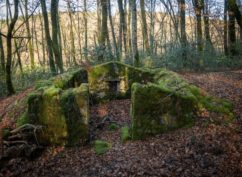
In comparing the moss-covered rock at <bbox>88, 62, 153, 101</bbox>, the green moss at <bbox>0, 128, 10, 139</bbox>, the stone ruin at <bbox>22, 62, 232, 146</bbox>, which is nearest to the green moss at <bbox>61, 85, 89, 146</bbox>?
the stone ruin at <bbox>22, 62, 232, 146</bbox>

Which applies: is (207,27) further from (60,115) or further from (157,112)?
(60,115)

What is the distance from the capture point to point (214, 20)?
55.2ft

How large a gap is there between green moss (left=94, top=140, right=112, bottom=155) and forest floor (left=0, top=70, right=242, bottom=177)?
126 mm

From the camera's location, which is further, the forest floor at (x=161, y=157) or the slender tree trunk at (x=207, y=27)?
the slender tree trunk at (x=207, y=27)

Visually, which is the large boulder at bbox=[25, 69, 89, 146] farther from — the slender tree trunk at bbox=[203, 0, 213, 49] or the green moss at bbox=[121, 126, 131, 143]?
the slender tree trunk at bbox=[203, 0, 213, 49]

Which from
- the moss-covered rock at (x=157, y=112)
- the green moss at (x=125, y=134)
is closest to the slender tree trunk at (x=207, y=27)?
the moss-covered rock at (x=157, y=112)

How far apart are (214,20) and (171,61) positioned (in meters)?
3.99

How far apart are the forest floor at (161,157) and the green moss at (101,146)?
0.13 meters

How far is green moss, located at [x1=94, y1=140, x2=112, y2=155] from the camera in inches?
287

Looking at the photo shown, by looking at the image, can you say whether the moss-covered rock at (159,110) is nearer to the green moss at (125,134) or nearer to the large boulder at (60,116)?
the green moss at (125,134)

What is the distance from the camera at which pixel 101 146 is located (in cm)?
756

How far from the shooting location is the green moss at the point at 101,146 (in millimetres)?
7290

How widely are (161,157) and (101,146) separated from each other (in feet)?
6.05

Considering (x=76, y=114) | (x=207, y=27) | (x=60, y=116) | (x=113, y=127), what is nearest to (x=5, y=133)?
(x=60, y=116)
